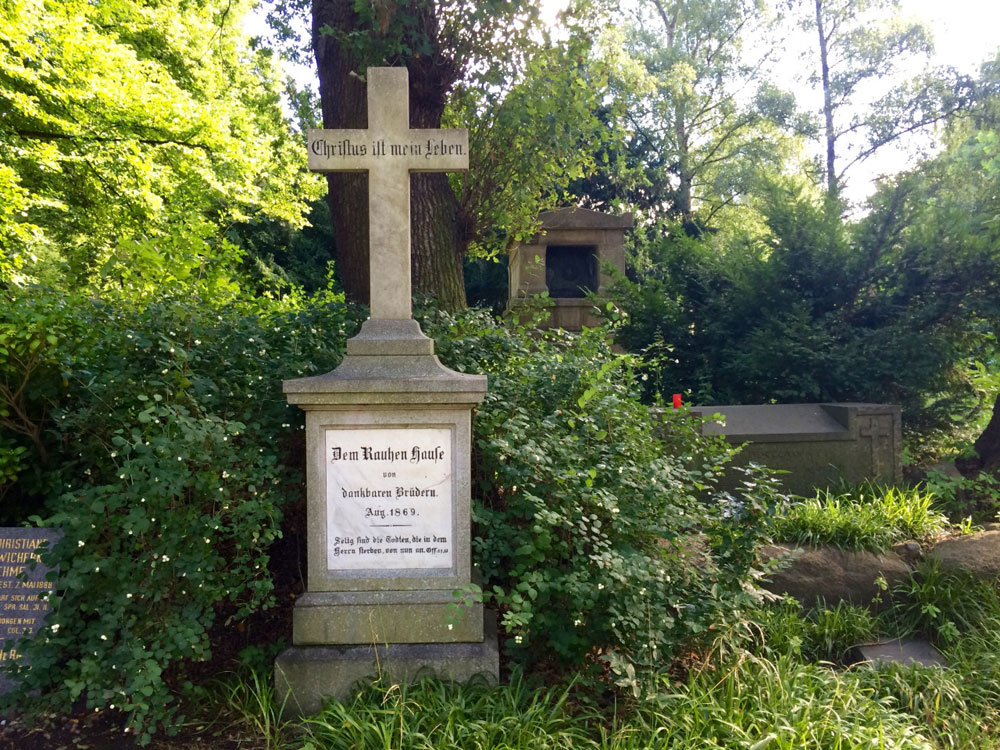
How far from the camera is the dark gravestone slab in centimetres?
334

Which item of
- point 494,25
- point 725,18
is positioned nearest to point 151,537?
point 494,25

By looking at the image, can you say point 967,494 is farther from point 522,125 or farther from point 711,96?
point 711,96

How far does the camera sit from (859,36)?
2339cm

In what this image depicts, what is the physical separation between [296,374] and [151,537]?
1100 mm

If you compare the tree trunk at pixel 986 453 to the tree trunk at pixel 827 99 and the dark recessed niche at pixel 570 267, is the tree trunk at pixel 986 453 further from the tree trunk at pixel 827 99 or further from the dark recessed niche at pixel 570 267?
the tree trunk at pixel 827 99

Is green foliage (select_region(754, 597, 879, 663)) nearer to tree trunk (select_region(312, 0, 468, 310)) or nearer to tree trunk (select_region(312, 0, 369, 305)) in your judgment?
tree trunk (select_region(312, 0, 468, 310))

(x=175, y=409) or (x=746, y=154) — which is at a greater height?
(x=746, y=154)

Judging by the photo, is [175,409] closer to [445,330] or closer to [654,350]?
[445,330]

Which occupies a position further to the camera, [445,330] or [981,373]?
[981,373]

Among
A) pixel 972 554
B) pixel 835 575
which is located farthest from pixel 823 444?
pixel 835 575

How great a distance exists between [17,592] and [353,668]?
5.37ft

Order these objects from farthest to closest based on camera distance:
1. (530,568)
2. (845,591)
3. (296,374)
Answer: (845,591)
(296,374)
(530,568)

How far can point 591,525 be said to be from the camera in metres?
3.45

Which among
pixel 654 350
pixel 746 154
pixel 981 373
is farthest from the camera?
pixel 746 154
